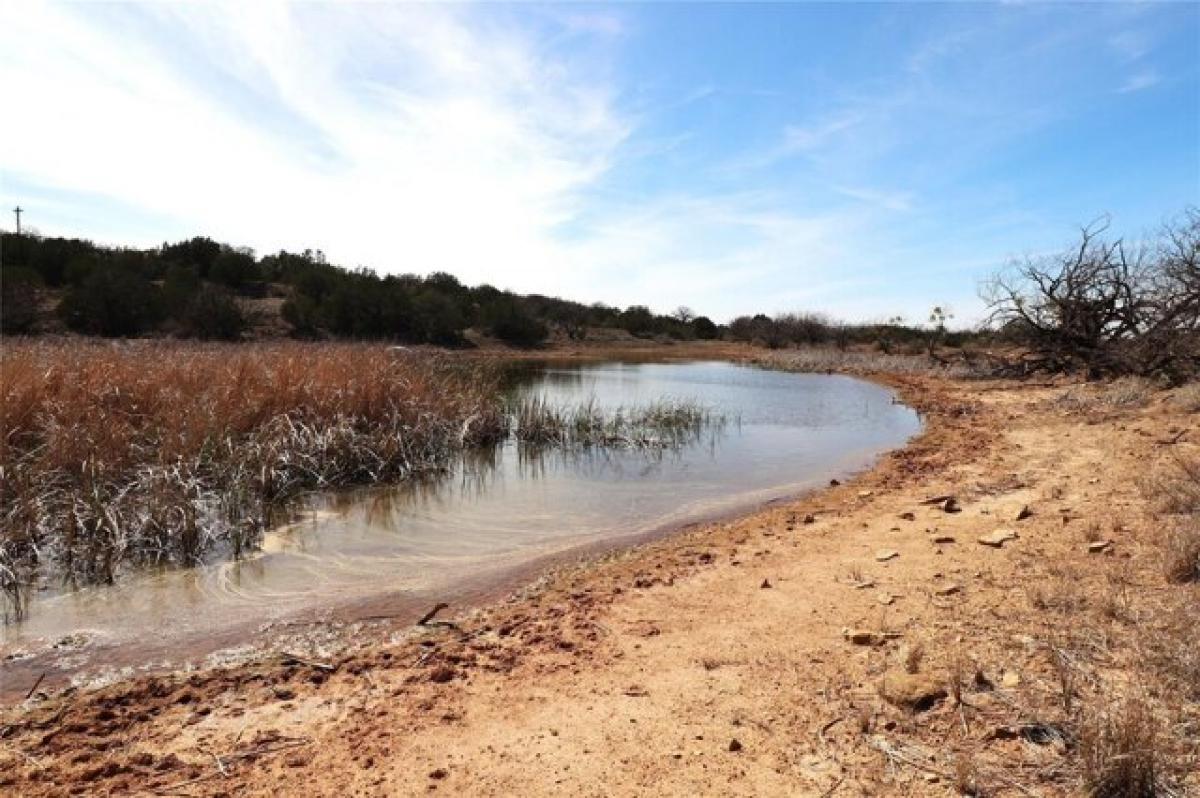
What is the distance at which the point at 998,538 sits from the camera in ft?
18.0

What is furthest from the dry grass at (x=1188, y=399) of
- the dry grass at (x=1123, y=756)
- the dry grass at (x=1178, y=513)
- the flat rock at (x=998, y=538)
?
the dry grass at (x=1123, y=756)

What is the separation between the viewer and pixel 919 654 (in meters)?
3.49

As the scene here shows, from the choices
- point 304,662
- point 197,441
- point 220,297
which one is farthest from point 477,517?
point 220,297

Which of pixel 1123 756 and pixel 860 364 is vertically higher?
pixel 860 364

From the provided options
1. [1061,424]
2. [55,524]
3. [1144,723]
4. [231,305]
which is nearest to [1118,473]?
[1061,424]

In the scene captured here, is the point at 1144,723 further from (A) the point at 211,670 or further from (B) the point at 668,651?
(A) the point at 211,670

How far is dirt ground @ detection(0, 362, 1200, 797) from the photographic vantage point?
9.11ft

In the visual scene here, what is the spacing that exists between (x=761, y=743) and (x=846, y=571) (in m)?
2.54

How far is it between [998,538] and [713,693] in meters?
3.33

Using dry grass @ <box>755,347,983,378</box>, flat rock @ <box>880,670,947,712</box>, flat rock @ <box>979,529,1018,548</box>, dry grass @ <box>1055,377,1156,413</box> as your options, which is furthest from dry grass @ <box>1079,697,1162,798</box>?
dry grass @ <box>755,347,983,378</box>

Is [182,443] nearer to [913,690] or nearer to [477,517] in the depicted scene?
[477,517]

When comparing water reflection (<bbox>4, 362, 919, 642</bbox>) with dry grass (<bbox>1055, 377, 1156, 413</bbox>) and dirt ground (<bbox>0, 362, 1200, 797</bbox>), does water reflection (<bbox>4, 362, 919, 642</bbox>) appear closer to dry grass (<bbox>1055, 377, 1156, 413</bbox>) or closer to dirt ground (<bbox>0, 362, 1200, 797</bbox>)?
dirt ground (<bbox>0, 362, 1200, 797</bbox>)

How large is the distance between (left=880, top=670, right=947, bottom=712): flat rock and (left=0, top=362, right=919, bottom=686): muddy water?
3508 millimetres

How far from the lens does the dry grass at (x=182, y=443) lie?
240 inches
